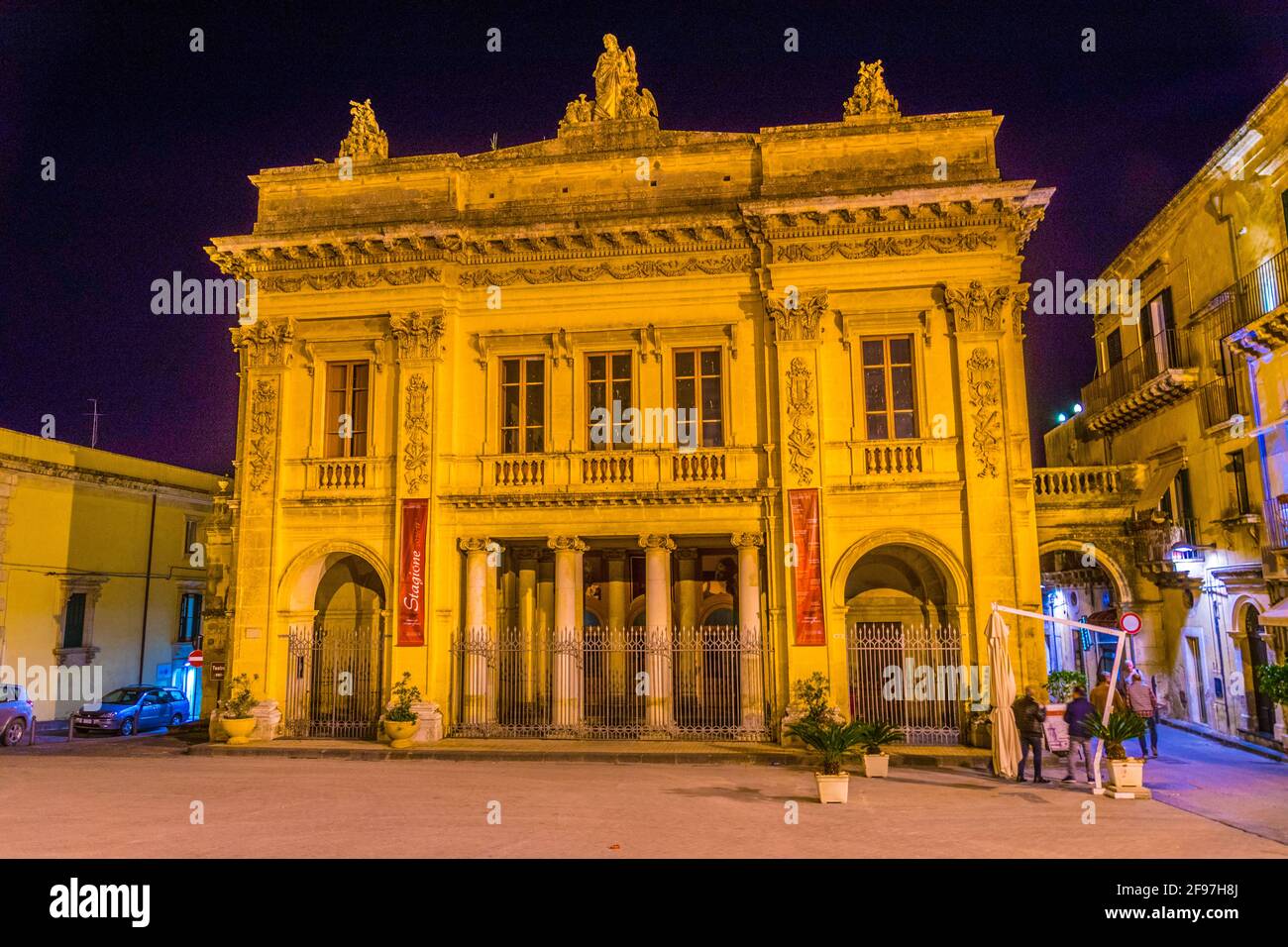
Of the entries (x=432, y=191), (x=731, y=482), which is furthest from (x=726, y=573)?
(x=432, y=191)

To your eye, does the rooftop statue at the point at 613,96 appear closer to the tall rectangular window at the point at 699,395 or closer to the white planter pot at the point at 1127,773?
the tall rectangular window at the point at 699,395

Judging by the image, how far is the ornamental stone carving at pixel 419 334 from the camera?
2000 cm

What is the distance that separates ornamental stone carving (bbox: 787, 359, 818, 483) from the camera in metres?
18.5

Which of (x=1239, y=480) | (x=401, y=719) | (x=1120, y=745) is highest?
(x=1239, y=480)

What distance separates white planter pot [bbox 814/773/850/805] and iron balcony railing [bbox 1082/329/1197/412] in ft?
47.4

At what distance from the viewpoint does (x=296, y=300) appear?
68.6 ft

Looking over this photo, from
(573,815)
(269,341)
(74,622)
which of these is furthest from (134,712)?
(573,815)

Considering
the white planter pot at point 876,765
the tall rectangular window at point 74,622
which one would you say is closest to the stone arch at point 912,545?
the white planter pot at point 876,765

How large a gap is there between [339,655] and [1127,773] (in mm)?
16345

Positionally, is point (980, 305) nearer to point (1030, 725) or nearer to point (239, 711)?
point (1030, 725)

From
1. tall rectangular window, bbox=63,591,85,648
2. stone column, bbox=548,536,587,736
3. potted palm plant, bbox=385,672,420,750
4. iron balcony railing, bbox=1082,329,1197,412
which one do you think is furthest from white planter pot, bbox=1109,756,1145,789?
tall rectangular window, bbox=63,591,85,648

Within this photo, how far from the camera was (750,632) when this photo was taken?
18.6 metres

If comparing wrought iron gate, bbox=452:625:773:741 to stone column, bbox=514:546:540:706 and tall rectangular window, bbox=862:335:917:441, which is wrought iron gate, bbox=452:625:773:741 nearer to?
stone column, bbox=514:546:540:706

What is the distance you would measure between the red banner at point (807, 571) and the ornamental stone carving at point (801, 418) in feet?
1.75
